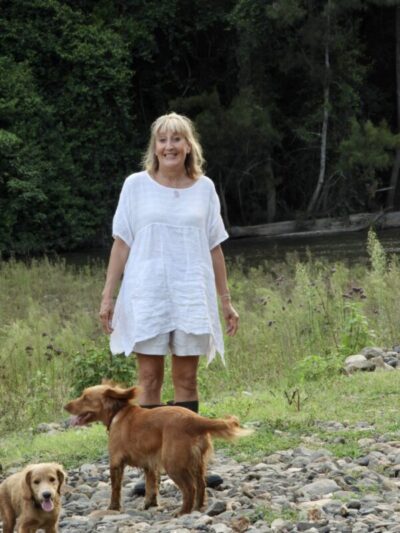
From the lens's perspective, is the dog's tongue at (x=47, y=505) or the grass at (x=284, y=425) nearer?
the dog's tongue at (x=47, y=505)

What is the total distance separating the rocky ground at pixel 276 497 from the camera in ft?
20.0

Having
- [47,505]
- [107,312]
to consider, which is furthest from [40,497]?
[107,312]

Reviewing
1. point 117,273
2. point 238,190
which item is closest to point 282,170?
point 238,190

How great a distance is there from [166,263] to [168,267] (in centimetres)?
3

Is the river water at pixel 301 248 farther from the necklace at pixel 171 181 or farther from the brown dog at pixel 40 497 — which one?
the brown dog at pixel 40 497

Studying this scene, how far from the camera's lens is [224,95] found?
45125mm

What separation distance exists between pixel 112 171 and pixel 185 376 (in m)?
36.1

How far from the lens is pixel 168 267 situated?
280 inches

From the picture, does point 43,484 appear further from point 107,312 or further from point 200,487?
point 107,312

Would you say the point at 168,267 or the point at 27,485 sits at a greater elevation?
the point at 168,267

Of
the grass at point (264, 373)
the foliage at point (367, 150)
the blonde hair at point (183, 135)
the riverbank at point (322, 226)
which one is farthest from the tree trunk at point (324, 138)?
the blonde hair at point (183, 135)

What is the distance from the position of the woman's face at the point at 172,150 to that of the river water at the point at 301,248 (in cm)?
1966

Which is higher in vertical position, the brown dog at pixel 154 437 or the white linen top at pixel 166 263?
the white linen top at pixel 166 263

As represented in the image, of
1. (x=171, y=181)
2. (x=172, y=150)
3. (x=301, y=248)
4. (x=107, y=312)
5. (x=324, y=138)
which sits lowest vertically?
(x=301, y=248)
